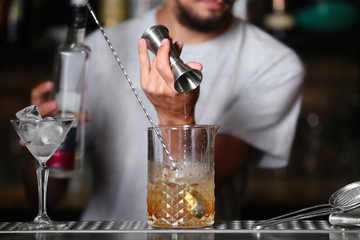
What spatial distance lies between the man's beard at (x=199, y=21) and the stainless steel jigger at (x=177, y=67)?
0.62m

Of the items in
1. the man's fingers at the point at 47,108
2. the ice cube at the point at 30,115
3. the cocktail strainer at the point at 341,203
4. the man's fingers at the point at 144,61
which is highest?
the man's fingers at the point at 144,61

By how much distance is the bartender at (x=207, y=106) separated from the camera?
171 centimetres

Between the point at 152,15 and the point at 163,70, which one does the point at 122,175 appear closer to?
the point at 152,15

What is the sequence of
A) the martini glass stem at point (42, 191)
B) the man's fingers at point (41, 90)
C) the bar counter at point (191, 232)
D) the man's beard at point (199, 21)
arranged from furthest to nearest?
the man's beard at point (199, 21) < the man's fingers at point (41, 90) < the martini glass stem at point (42, 191) < the bar counter at point (191, 232)

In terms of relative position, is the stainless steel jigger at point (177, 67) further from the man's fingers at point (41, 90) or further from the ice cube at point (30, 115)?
the man's fingers at point (41, 90)

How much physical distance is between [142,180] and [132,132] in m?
0.14

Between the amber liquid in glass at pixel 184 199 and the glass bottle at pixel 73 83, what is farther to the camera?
the glass bottle at pixel 73 83

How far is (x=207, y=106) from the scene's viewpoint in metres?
1.72

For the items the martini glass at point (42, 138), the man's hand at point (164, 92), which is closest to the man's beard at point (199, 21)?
the man's hand at point (164, 92)

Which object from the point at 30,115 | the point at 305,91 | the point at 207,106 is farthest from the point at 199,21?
the point at 305,91

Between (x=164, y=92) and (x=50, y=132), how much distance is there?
0.26 m

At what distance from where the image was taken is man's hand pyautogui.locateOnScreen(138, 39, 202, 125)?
109 centimetres

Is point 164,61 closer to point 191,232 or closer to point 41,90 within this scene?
point 191,232

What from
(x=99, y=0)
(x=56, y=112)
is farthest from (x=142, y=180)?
(x=99, y=0)
